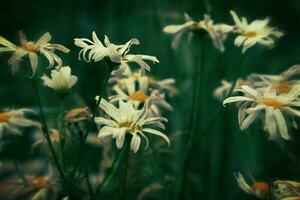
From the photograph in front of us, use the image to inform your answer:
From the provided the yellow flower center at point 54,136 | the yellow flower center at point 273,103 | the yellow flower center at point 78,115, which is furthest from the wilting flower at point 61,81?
the yellow flower center at point 273,103

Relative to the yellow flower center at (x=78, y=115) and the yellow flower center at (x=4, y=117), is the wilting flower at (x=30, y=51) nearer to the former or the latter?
the yellow flower center at (x=78, y=115)

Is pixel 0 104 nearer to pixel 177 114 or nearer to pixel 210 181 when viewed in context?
pixel 177 114

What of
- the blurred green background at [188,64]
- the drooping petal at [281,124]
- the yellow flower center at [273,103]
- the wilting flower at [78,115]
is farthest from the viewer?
the blurred green background at [188,64]

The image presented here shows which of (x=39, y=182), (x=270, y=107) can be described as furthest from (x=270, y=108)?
(x=39, y=182)

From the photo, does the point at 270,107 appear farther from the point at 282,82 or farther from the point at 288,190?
the point at 282,82

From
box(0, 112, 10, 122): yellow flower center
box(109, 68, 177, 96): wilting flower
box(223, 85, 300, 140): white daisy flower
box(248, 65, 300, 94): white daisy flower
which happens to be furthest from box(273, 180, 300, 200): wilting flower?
box(0, 112, 10, 122): yellow flower center

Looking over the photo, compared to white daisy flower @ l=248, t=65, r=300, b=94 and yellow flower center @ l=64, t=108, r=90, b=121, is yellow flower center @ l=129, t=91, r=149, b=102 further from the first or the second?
white daisy flower @ l=248, t=65, r=300, b=94
